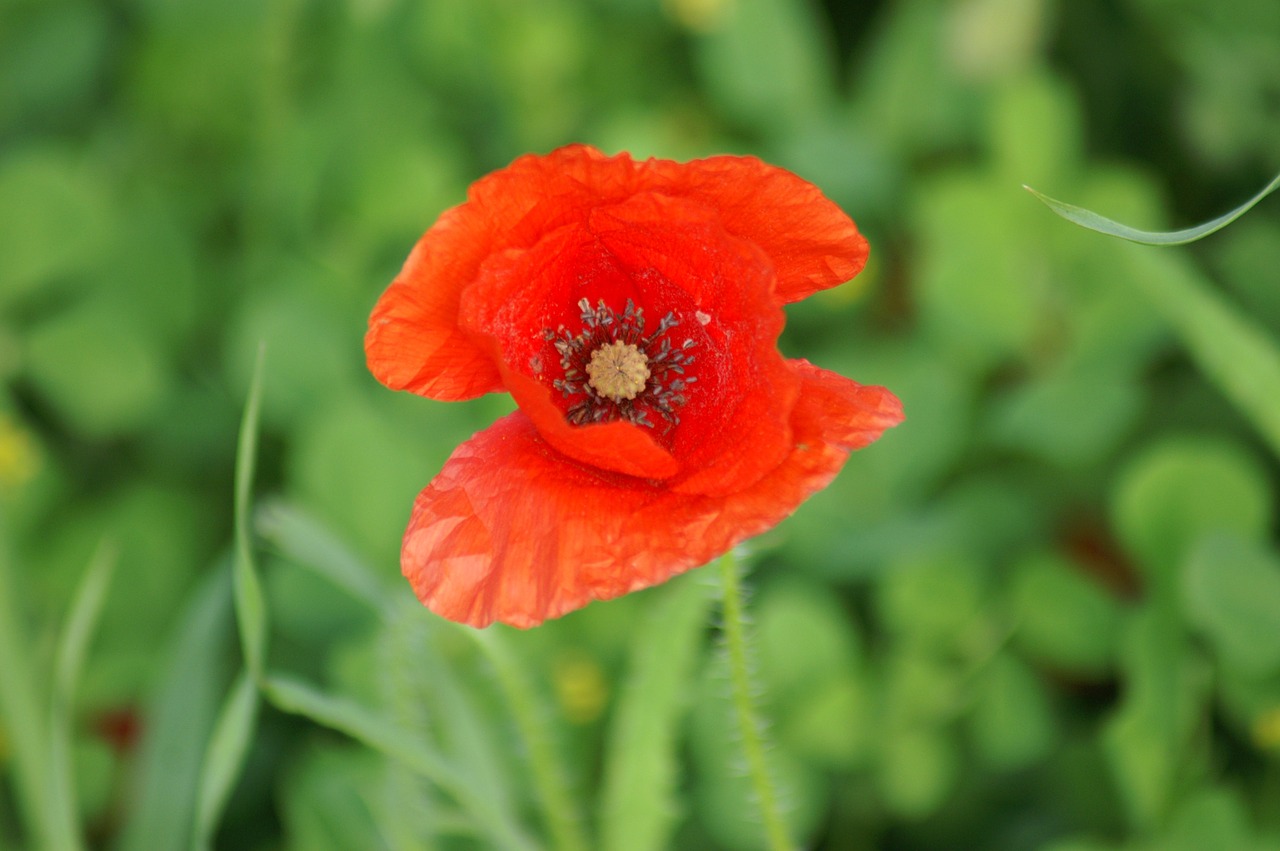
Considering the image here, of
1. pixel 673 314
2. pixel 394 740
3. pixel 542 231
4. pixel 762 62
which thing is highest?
pixel 542 231

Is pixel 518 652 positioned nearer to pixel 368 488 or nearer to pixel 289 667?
pixel 368 488

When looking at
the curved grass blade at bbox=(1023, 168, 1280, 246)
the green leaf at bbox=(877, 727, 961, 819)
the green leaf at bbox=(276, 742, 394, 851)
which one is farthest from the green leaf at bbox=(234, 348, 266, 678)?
the green leaf at bbox=(877, 727, 961, 819)

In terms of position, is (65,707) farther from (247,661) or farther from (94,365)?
(94,365)

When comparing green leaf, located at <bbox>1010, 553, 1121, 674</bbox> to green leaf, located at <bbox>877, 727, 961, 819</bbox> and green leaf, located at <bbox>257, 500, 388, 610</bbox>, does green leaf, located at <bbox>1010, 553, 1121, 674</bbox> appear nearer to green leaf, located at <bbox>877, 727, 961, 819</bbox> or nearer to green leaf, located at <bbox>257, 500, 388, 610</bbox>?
green leaf, located at <bbox>877, 727, 961, 819</bbox>

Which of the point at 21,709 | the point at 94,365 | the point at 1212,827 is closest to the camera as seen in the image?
the point at 1212,827

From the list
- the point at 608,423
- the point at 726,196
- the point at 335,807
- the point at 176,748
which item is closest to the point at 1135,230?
the point at 726,196

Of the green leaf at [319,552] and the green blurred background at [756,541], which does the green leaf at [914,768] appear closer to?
the green blurred background at [756,541]

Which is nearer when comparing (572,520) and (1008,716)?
(572,520)
